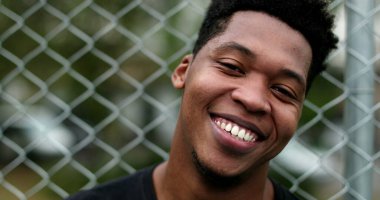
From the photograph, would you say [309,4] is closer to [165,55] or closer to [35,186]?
[165,55]

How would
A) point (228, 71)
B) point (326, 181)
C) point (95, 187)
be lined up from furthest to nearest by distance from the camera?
point (326, 181), point (95, 187), point (228, 71)

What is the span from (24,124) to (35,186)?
0.23 meters

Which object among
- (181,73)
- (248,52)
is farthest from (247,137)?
(181,73)

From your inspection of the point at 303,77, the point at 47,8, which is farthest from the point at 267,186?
the point at 47,8

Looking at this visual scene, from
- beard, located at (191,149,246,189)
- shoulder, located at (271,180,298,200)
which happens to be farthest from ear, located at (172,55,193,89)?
shoulder, located at (271,180,298,200)

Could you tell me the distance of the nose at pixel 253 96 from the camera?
5.50ft

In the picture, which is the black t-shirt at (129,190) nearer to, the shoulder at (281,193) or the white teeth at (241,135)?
the shoulder at (281,193)

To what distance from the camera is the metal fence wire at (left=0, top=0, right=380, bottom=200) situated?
2.16 m

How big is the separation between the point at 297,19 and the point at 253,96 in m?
0.29

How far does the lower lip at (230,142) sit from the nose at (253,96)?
9cm

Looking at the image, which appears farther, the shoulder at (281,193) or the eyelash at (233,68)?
the shoulder at (281,193)

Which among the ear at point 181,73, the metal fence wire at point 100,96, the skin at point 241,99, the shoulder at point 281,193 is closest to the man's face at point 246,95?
the skin at point 241,99

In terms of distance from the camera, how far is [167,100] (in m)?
2.27

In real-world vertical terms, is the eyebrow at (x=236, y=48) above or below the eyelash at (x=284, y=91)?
above
